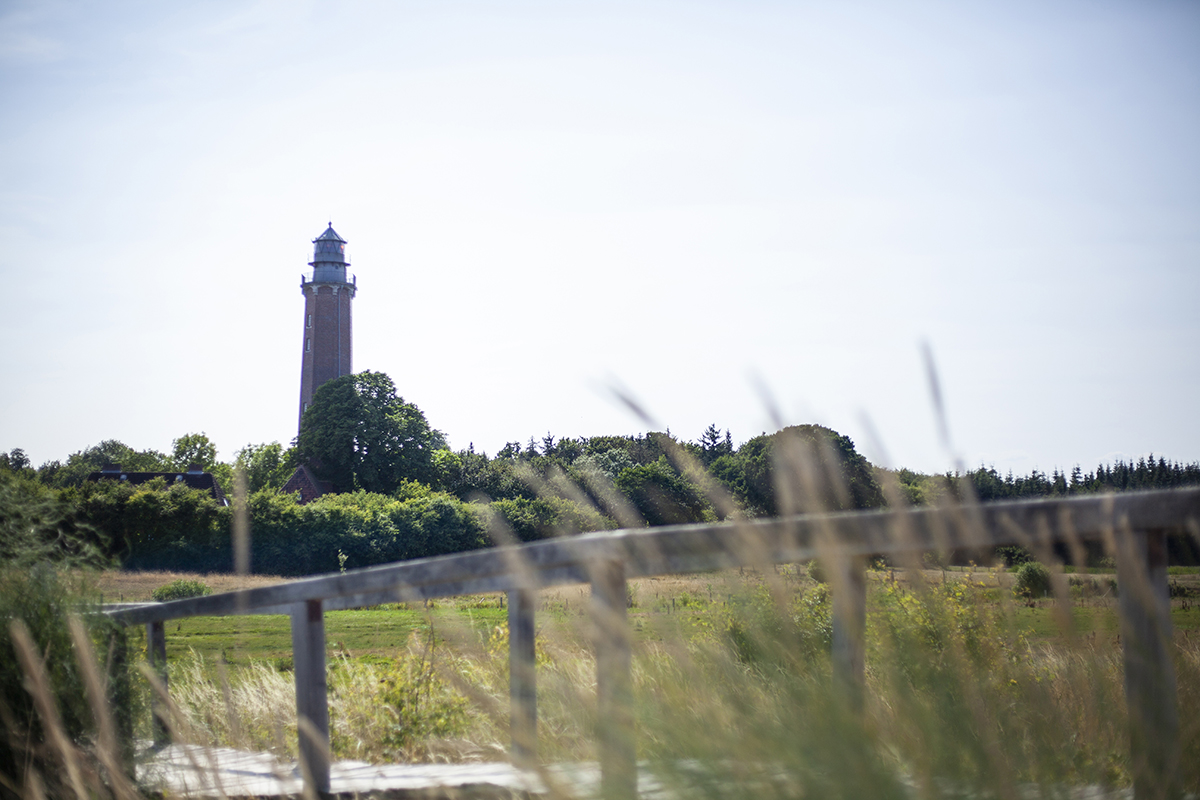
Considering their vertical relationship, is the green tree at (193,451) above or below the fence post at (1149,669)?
above

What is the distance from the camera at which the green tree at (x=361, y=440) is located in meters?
44.8

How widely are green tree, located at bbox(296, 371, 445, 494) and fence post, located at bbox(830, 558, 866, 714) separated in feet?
146

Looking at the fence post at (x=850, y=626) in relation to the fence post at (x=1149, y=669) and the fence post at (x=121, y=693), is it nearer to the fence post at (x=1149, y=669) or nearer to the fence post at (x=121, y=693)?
the fence post at (x=1149, y=669)

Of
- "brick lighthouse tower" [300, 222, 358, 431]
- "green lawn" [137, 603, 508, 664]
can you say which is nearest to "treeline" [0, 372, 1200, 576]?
"green lawn" [137, 603, 508, 664]

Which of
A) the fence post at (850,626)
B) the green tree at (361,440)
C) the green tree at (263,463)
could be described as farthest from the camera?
the green tree at (263,463)

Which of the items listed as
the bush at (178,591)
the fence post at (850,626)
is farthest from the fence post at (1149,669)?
the bush at (178,591)

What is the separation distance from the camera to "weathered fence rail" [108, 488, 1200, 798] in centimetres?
120

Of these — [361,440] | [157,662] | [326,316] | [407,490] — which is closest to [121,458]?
[326,316]

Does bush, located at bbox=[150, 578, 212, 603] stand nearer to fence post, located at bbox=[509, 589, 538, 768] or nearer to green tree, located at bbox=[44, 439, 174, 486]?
fence post, located at bbox=[509, 589, 538, 768]

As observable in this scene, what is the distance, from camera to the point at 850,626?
1186 millimetres

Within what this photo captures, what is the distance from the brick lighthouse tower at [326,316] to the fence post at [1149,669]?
55136 millimetres

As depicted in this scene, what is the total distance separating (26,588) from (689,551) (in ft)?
9.69

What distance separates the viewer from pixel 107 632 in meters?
3.57

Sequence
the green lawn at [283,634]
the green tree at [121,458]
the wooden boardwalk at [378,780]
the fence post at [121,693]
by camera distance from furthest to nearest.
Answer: the green tree at [121,458], the green lawn at [283,634], the fence post at [121,693], the wooden boardwalk at [378,780]
